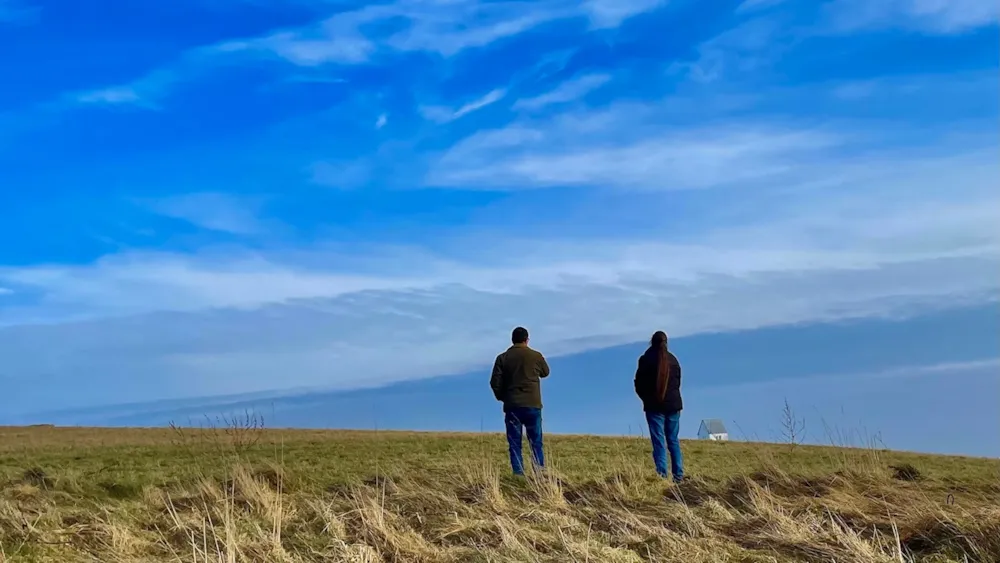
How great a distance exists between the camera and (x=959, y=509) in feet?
23.1

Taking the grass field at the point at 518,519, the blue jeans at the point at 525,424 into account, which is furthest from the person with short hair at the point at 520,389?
the grass field at the point at 518,519

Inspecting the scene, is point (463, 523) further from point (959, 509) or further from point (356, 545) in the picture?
point (959, 509)

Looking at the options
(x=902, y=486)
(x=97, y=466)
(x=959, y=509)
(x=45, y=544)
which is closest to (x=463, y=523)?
(x=45, y=544)

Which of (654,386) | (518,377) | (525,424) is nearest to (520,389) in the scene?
(518,377)

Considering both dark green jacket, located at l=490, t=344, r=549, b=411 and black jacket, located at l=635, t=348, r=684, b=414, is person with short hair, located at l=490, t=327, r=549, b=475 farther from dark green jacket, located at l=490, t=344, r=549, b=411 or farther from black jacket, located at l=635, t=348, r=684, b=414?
black jacket, located at l=635, t=348, r=684, b=414

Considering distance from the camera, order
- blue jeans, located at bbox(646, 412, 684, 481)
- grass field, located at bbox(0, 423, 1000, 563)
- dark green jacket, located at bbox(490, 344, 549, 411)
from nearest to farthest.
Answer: grass field, located at bbox(0, 423, 1000, 563)
blue jeans, located at bbox(646, 412, 684, 481)
dark green jacket, located at bbox(490, 344, 549, 411)

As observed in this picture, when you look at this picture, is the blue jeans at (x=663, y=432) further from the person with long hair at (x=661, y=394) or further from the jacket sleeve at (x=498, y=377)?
the jacket sleeve at (x=498, y=377)

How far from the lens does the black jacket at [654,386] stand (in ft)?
39.0

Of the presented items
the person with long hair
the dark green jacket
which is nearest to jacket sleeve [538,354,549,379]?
the dark green jacket

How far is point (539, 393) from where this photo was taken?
12.4m

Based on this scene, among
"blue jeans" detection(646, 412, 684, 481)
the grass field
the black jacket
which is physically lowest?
the grass field

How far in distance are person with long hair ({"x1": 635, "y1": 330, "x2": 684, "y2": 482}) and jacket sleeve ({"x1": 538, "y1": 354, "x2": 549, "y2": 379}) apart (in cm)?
126

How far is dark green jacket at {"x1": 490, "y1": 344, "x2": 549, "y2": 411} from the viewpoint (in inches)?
480

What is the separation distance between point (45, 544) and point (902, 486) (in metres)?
8.25
